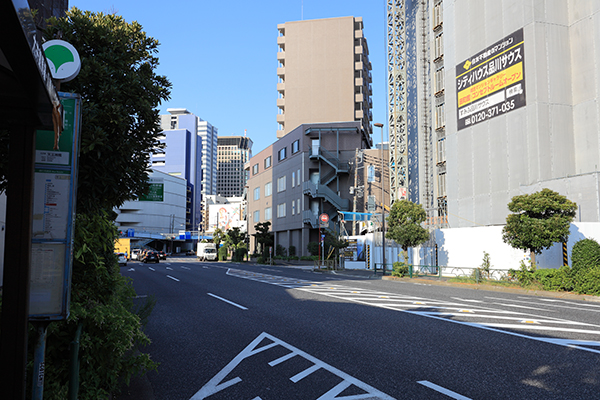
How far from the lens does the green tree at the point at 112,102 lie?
4.98 m

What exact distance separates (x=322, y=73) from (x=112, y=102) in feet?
228

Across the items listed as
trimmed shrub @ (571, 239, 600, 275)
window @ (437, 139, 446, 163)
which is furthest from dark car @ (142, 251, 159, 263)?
trimmed shrub @ (571, 239, 600, 275)

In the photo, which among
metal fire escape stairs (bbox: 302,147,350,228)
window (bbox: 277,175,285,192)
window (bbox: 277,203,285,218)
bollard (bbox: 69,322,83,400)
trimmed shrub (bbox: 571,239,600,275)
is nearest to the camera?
bollard (bbox: 69,322,83,400)

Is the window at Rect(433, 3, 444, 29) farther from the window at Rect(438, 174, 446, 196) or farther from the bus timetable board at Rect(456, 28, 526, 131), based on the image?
the window at Rect(438, 174, 446, 196)

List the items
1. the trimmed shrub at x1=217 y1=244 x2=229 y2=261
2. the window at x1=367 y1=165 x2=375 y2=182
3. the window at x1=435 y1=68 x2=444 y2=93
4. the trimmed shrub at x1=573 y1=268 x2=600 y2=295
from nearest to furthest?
the trimmed shrub at x1=573 y1=268 x2=600 y2=295
the window at x1=435 y1=68 x2=444 y2=93
the window at x1=367 y1=165 x2=375 y2=182
the trimmed shrub at x1=217 y1=244 x2=229 y2=261

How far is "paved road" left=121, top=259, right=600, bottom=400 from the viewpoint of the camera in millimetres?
5426

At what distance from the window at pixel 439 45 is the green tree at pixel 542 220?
1017 inches

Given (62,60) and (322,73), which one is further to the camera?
(322,73)

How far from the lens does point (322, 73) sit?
Result: 71.8 metres

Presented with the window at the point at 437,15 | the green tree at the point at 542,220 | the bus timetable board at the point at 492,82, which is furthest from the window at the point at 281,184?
the green tree at the point at 542,220

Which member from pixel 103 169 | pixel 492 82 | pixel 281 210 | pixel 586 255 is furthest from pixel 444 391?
pixel 281 210

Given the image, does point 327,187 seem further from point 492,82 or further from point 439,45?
point 492,82

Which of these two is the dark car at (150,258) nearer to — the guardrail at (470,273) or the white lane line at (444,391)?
the guardrail at (470,273)

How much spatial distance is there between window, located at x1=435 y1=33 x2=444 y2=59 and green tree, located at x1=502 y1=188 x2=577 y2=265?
2584cm
